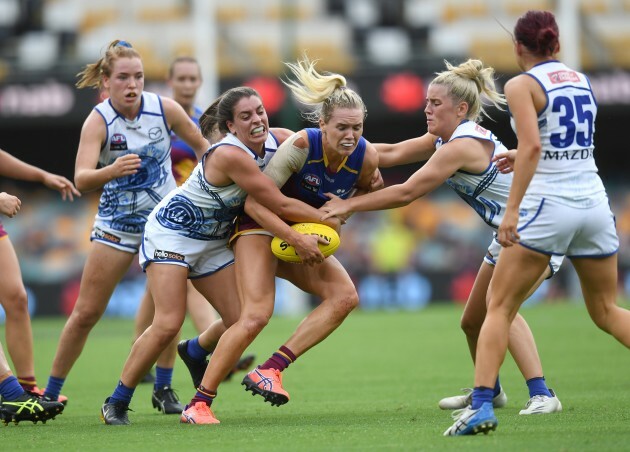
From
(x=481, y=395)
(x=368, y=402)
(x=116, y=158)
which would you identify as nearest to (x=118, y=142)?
(x=116, y=158)

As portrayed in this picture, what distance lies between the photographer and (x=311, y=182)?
659 cm

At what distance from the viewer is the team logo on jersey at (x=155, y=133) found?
293 inches

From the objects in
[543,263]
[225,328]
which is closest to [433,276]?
[225,328]

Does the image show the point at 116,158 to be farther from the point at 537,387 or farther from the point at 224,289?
the point at 537,387

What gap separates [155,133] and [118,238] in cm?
77

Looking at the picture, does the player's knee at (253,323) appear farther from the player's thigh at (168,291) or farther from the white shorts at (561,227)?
the white shorts at (561,227)

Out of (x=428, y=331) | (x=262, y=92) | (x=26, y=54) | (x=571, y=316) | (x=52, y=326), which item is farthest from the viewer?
(x=26, y=54)

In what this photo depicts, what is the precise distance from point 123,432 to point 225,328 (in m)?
1.09

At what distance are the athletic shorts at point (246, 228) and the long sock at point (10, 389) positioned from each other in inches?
60.6

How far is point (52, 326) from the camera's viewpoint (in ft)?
58.7

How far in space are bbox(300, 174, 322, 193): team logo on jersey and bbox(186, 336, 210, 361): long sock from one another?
54.0 inches

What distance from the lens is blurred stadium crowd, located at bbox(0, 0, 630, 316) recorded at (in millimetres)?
20203

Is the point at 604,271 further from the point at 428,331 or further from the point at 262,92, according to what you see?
the point at 262,92

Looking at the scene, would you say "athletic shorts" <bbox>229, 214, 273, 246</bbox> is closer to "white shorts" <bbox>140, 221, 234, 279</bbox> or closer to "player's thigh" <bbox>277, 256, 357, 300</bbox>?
"white shorts" <bbox>140, 221, 234, 279</bbox>
